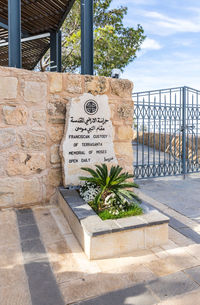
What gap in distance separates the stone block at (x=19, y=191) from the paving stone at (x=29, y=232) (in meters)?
0.68

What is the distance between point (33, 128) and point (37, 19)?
3747 millimetres

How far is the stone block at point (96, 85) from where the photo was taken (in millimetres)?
3443

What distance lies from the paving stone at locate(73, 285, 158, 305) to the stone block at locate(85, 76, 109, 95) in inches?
105

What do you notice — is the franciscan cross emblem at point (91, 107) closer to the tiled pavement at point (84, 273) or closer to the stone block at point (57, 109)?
the stone block at point (57, 109)

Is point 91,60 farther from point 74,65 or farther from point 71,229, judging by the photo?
point 74,65

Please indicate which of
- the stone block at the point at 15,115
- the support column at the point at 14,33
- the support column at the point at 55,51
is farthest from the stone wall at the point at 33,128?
the support column at the point at 55,51

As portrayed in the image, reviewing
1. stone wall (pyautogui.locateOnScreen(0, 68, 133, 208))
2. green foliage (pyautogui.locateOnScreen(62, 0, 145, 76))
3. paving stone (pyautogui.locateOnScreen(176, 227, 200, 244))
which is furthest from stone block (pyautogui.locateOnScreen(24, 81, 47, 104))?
green foliage (pyautogui.locateOnScreen(62, 0, 145, 76))

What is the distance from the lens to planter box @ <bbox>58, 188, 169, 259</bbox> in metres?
2.04

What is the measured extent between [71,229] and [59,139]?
1343mm

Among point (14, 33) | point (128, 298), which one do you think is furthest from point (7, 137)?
point (128, 298)

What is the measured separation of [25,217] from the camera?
289 cm

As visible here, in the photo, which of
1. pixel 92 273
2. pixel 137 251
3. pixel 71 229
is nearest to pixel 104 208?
pixel 71 229

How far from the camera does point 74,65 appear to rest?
11.4 m

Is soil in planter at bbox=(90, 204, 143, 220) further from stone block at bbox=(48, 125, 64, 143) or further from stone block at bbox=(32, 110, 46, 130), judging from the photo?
stone block at bbox=(32, 110, 46, 130)
